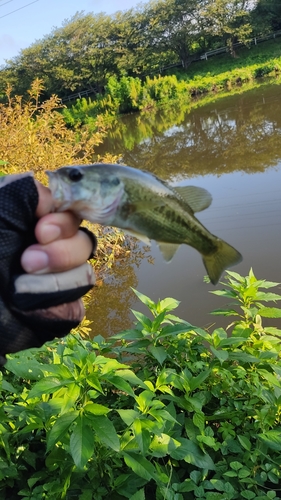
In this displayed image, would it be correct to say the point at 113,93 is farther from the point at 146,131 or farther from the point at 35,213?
the point at 35,213

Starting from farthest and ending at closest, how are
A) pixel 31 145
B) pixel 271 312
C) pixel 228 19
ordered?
pixel 228 19
pixel 31 145
pixel 271 312

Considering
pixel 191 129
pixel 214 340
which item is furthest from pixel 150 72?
pixel 214 340

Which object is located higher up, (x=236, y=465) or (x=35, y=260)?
(x=35, y=260)

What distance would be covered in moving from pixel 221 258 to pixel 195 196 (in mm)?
245

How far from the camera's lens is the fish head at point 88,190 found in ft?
3.86

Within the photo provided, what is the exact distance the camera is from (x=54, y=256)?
1.22 metres

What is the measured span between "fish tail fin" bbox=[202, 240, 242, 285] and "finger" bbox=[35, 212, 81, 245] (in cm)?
53

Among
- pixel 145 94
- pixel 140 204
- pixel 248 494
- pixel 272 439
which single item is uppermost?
pixel 140 204

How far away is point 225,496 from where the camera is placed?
173 cm

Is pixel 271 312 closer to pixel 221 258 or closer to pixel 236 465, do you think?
pixel 236 465

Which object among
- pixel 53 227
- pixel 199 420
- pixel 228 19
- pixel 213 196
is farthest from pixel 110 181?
pixel 228 19

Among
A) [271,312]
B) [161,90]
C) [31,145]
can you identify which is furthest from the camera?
[161,90]

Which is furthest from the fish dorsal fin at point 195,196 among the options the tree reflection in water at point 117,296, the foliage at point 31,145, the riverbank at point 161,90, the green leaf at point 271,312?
the riverbank at point 161,90

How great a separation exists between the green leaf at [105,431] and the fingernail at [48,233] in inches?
33.4
